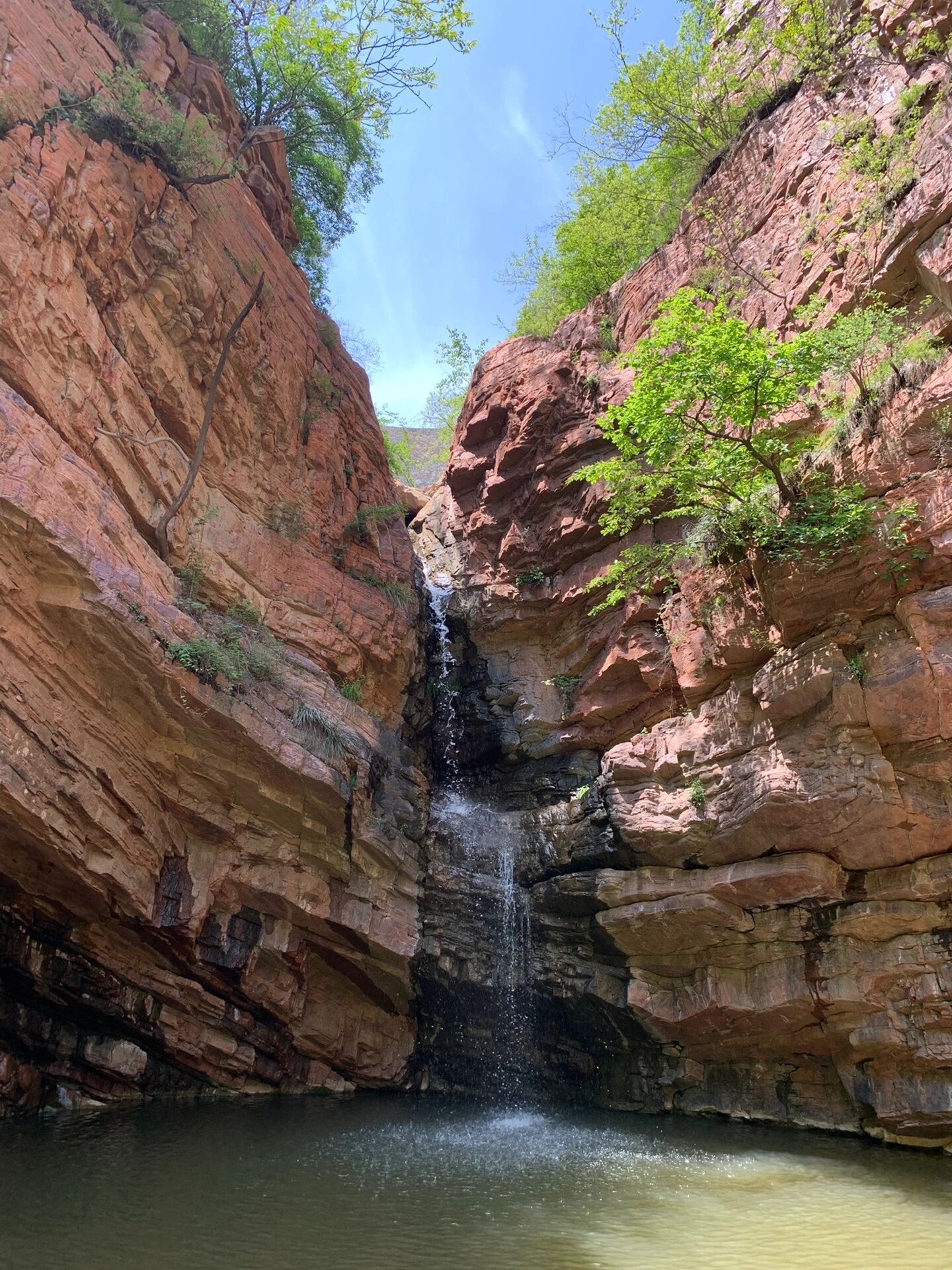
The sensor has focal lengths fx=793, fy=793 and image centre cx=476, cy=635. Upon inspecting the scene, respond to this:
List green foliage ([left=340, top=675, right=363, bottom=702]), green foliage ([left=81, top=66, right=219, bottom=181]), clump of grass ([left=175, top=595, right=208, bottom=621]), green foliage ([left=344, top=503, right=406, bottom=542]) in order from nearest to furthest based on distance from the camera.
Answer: clump of grass ([left=175, top=595, right=208, bottom=621])
green foliage ([left=81, top=66, right=219, bottom=181])
green foliage ([left=340, top=675, right=363, bottom=702])
green foliage ([left=344, top=503, right=406, bottom=542])

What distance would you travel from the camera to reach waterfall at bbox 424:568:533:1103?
13.1 meters

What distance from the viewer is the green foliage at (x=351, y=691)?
1429 cm

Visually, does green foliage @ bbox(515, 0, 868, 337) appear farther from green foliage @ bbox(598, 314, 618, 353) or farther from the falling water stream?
the falling water stream

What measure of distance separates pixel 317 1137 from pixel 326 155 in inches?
878

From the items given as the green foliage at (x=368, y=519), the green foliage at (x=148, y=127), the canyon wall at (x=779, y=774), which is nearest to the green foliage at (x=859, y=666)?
the canyon wall at (x=779, y=774)

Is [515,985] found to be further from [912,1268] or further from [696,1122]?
[912,1268]

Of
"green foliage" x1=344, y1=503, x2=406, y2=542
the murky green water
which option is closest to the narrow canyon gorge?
"green foliage" x1=344, y1=503, x2=406, y2=542

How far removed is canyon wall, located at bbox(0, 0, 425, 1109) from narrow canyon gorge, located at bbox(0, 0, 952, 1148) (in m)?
0.06

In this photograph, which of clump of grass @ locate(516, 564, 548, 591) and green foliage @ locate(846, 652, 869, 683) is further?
clump of grass @ locate(516, 564, 548, 591)

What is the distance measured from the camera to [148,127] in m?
12.7

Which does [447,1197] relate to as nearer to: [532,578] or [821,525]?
[821,525]

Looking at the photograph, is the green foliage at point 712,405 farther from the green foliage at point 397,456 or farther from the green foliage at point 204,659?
the green foliage at point 397,456

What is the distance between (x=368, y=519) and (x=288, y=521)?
2.22 metres

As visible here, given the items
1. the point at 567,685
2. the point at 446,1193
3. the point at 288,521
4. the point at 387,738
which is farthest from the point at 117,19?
the point at 446,1193
